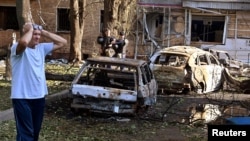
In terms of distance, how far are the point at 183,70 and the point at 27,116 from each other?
31.7ft

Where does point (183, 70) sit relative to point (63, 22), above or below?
below

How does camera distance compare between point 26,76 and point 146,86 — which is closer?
point 26,76

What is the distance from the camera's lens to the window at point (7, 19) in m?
28.1

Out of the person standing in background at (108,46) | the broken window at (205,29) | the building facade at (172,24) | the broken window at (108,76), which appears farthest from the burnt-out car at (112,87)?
the broken window at (205,29)

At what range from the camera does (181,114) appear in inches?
453

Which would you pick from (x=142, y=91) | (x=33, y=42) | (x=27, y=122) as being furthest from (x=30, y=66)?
(x=142, y=91)

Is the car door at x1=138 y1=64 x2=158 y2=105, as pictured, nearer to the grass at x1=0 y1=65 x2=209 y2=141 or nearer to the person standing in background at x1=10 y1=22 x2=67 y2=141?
the grass at x1=0 y1=65 x2=209 y2=141

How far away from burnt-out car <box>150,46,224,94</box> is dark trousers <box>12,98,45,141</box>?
929cm

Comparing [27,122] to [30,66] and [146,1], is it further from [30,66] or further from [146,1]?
[146,1]

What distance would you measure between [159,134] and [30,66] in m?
3.85

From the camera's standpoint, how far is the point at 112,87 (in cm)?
1055

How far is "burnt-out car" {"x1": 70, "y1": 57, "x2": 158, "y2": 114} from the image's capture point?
9953 mm

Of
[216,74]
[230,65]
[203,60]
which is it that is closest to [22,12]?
[203,60]

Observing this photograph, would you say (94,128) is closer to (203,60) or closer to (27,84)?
(27,84)
